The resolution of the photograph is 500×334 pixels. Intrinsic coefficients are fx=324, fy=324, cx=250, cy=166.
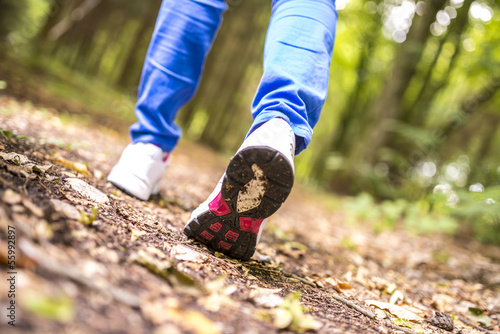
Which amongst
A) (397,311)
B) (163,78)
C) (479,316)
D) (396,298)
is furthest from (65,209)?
(479,316)

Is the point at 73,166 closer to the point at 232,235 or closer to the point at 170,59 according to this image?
the point at 170,59

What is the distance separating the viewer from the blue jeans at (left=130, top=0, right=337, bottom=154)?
119 cm

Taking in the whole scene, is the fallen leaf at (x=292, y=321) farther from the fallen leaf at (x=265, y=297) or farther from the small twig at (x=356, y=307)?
the small twig at (x=356, y=307)

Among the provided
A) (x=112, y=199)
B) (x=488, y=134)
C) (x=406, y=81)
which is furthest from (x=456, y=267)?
(x=488, y=134)

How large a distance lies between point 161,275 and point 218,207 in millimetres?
377

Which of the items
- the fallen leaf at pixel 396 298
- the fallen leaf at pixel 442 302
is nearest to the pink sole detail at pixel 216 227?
the fallen leaf at pixel 396 298

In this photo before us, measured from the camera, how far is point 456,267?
2.56 m

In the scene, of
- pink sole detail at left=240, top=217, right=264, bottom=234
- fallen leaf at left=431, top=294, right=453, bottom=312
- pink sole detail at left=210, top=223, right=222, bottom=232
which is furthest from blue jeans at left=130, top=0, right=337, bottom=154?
fallen leaf at left=431, top=294, right=453, bottom=312

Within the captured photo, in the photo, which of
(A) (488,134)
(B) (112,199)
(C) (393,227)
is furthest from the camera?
(A) (488,134)

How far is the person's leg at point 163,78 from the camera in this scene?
1607 mm

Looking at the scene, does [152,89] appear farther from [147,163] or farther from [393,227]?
[393,227]

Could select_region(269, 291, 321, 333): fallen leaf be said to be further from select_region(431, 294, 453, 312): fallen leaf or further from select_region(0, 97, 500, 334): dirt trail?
select_region(431, 294, 453, 312): fallen leaf

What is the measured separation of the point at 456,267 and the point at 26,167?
292cm

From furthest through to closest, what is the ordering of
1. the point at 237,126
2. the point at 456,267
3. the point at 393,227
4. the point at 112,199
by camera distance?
the point at 237,126
the point at 393,227
the point at 456,267
the point at 112,199
